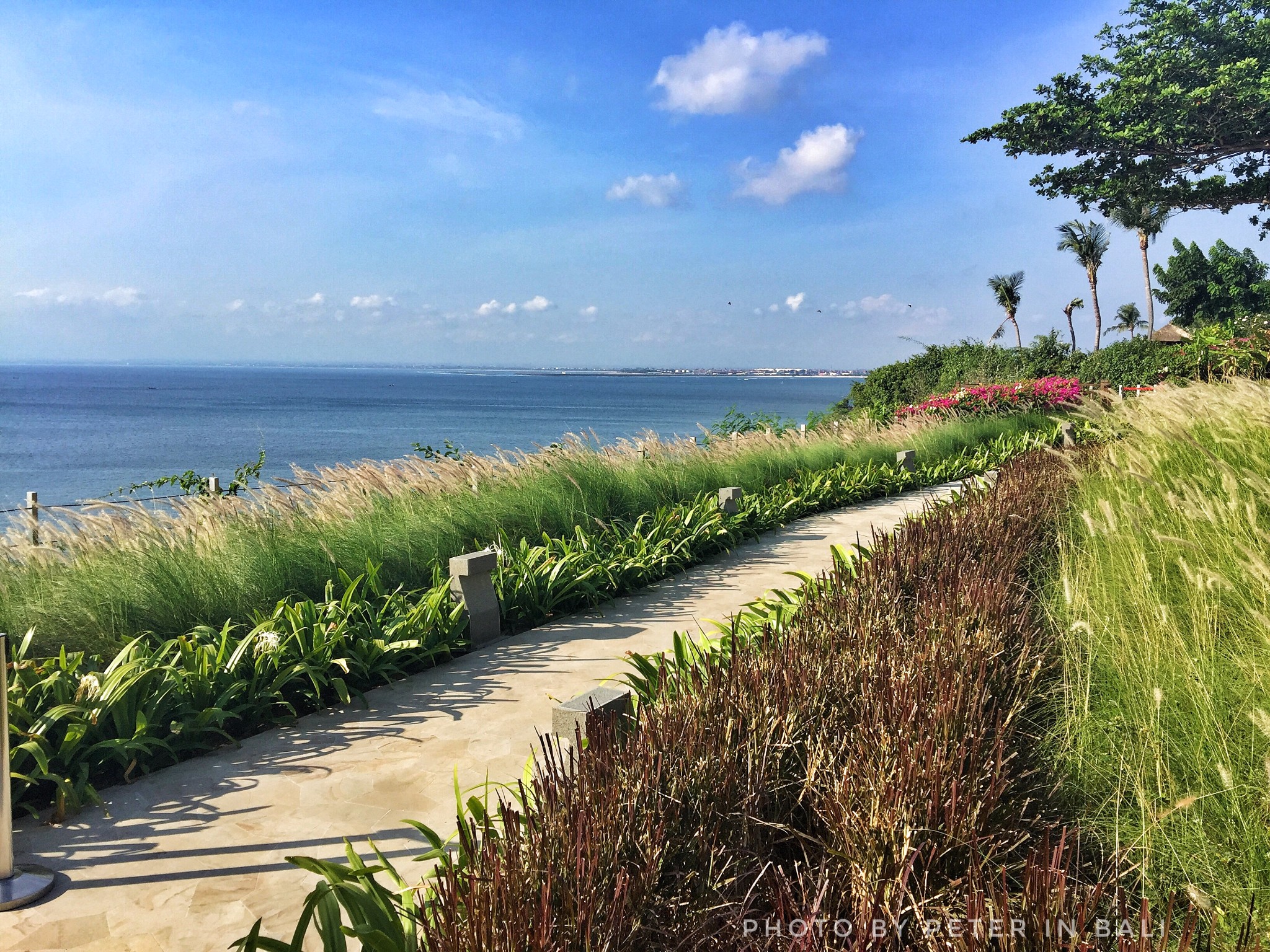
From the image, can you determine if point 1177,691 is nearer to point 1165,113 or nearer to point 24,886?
point 24,886

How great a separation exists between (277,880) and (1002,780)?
2.37 m

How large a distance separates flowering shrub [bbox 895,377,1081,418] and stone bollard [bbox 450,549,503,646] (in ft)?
46.3

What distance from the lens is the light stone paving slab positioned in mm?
2600

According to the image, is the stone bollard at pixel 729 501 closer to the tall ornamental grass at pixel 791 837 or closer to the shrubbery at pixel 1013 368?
the tall ornamental grass at pixel 791 837

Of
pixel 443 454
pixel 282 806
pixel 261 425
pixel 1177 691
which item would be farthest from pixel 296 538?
pixel 261 425

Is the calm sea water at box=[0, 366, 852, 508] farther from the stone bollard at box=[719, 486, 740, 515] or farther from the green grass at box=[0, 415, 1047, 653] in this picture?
the stone bollard at box=[719, 486, 740, 515]

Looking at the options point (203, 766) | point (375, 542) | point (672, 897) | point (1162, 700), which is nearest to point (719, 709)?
point (672, 897)

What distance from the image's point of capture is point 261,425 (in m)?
78.9

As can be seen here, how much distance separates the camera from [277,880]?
9.12 feet

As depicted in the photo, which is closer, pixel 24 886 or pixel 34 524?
pixel 24 886

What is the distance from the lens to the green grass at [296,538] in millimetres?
4648

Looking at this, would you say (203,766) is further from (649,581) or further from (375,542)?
(649,581)

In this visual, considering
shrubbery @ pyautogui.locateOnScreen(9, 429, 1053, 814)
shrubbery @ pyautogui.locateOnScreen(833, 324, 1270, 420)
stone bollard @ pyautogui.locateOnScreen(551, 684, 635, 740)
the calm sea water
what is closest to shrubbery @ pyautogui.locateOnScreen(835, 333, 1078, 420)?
shrubbery @ pyautogui.locateOnScreen(833, 324, 1270, 420)

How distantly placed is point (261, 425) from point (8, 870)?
275 ft
